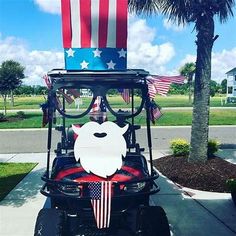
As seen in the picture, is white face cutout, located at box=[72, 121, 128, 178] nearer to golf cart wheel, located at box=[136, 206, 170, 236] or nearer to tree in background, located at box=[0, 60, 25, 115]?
golf cart wheel, located at box=[136, 206, 170, 236]

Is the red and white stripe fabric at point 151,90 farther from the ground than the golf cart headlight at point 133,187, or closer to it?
farther from the ground

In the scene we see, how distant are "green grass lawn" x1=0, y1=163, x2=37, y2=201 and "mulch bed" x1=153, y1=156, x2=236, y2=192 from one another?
3.34m

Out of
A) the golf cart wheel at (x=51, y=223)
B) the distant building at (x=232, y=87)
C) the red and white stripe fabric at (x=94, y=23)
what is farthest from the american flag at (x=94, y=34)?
the distant building at (x=232, y=87)

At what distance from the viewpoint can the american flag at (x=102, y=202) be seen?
3854 millimetres

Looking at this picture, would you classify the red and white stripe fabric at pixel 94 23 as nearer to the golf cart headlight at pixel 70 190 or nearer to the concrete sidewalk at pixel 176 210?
the golf cart headlight at pixel 70 190

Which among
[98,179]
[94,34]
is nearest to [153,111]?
[98,179]

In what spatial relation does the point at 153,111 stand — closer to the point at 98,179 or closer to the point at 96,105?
the point at 96,105

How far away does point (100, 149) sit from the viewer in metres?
3.97

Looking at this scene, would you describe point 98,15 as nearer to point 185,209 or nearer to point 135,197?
point 135,197

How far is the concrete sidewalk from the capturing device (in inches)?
207

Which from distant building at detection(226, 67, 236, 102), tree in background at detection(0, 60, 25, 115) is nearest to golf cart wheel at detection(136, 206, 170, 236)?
tree in background at detection(0, 60, 25, 115)

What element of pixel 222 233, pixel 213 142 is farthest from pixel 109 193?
pixel 213 142

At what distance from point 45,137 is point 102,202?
11.9 meters

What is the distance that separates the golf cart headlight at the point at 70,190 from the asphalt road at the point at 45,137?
23.3ft
